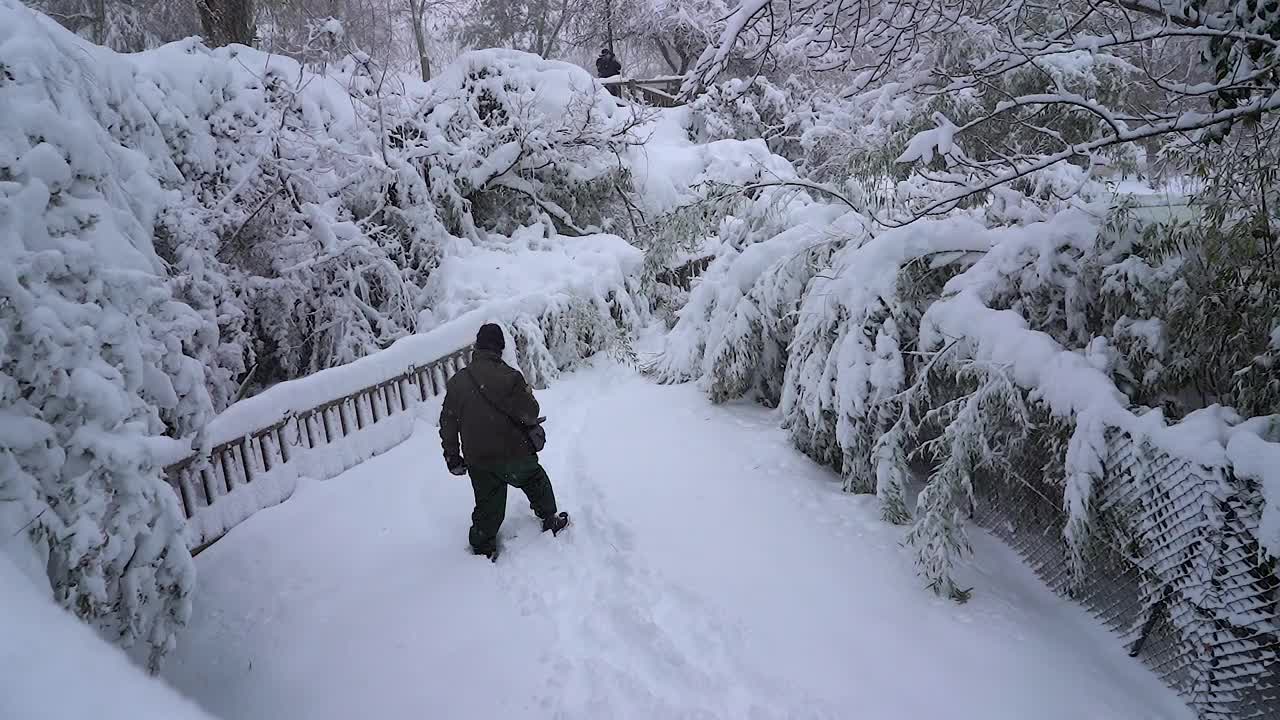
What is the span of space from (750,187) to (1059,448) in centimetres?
302

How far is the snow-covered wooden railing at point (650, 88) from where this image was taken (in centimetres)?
1695

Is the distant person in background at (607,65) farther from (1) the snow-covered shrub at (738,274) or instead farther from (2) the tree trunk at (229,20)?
(1) the snow-covered shrub at (738,274)

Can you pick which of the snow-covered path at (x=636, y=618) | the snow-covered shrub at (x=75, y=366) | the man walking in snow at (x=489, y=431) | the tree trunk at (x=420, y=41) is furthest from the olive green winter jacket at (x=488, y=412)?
the tree trunk at (x=420, y=41)

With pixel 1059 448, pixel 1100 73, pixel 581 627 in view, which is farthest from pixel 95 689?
pixel 1100 73

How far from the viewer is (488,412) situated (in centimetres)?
414

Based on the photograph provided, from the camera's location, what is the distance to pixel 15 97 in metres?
2.84

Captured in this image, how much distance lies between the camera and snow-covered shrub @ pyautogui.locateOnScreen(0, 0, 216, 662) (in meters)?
2.64

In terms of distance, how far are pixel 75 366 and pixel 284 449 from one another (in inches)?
99.8

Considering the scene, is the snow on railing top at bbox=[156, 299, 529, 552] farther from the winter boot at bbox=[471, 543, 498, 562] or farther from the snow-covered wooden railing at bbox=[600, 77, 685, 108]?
the snow-covered wooden railing at bbox=[600, 77, 685, 108]

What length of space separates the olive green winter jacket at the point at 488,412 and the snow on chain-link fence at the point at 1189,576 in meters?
2.92

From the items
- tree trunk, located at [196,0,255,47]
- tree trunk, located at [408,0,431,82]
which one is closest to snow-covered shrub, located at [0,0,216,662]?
tree trunk, located at [196,0,255,47]

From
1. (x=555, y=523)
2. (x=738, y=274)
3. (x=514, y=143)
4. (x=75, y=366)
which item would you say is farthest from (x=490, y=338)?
(x=514, y=143)

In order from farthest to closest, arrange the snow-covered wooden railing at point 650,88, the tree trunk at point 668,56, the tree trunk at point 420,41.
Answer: the tree trunk at point 668,56 < the tree trunk at point 420,41 < the snow-covered wooden railing at point 650,88

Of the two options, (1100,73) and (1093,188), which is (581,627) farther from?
(1100,73)
